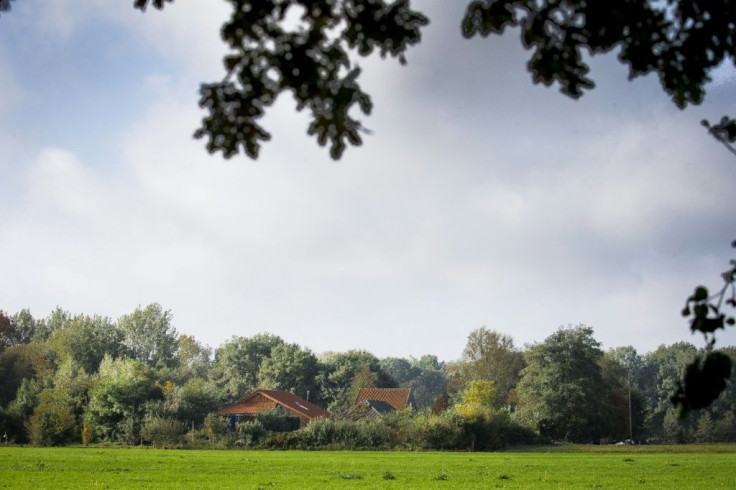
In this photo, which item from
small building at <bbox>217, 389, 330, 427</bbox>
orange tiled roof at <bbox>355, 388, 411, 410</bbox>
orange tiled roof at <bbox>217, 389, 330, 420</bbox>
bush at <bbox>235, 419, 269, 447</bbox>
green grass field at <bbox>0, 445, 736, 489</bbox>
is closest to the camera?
green grass field at <bbox>0, 445, 736, 489</bbox>

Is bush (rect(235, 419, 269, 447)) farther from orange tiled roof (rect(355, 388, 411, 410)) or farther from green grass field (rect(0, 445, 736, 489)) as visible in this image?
orange tiled roof (rect(355, 388, 411, 410))

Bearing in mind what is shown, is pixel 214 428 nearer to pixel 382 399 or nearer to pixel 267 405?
pixel 267 405

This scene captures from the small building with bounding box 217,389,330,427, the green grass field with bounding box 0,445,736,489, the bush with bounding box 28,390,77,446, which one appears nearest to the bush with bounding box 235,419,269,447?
the small building with bounding box 217,389,330,427

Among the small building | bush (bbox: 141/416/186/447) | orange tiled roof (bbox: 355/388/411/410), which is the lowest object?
bush (bbox: 141/416/186/447)

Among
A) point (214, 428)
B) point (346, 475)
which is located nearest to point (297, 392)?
point (214, 428)

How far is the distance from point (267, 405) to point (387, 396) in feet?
50.0

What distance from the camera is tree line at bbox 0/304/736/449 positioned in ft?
163

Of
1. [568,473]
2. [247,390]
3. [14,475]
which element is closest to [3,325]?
[247,390]

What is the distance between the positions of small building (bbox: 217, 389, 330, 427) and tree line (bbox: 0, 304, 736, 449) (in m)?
3.18

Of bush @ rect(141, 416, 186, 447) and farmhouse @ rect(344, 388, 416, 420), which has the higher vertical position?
farmhouse @ rect(344, 388, 416, 420)

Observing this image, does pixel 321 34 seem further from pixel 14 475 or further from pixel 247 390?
pixel 247 390

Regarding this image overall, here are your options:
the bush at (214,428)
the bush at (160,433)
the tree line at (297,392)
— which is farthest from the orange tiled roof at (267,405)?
the bush at (160,433)

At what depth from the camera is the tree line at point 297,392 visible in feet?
163

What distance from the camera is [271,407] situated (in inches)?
2489
